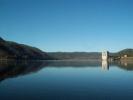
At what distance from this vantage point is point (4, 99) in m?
25.7

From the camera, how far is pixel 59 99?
26328mm

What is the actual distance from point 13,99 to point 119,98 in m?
10.1

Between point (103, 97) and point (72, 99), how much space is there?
11.1ft

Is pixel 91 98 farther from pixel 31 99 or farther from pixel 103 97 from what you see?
pixel 31 99

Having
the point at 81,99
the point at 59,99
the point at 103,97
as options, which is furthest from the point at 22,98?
the point at 103,97

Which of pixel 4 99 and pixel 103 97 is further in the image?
pixel 103 97

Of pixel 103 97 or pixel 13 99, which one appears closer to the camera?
pixel 13 99

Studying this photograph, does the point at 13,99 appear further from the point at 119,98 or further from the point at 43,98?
the point at 119,98

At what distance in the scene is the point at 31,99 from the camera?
84.9ft

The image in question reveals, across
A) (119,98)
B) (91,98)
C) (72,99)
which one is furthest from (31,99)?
(119,98)

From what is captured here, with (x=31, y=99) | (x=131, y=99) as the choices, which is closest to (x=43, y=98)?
(x=31, y=99)

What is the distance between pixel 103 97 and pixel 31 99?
7.06 meters

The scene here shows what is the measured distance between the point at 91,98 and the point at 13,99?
24.3 feet

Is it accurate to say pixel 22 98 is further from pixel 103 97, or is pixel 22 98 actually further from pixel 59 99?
pixel 103 97
